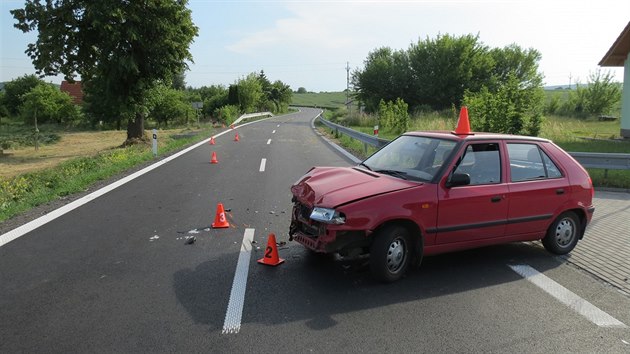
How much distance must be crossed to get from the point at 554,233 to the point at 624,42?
860 inches

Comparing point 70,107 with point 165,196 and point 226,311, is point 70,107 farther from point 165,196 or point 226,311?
point 226,311

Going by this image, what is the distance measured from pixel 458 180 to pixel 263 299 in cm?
240

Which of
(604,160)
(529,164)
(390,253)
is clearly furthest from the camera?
(604,160)

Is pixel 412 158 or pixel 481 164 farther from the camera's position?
pixel 412 158

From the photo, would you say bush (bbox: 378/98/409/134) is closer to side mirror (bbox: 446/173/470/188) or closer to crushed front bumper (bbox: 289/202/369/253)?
side mirror (bbox: 446/173/470/188)

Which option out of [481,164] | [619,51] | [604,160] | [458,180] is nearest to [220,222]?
[458,180]

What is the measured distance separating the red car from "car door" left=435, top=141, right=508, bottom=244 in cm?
1

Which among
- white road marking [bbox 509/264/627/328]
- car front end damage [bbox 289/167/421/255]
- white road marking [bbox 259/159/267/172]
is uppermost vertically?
car front end damage [bbox 289/167/421/255]

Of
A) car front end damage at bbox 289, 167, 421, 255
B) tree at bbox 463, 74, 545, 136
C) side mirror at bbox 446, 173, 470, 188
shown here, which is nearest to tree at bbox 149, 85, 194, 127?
tree at bbox 463, 74, 545, 136

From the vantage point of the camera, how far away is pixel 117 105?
78.9 feet

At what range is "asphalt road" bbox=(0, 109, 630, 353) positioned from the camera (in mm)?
3703

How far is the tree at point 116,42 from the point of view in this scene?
21.4 m

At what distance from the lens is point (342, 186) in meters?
5.14

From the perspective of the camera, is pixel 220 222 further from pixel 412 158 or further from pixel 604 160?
pixel 604 160
